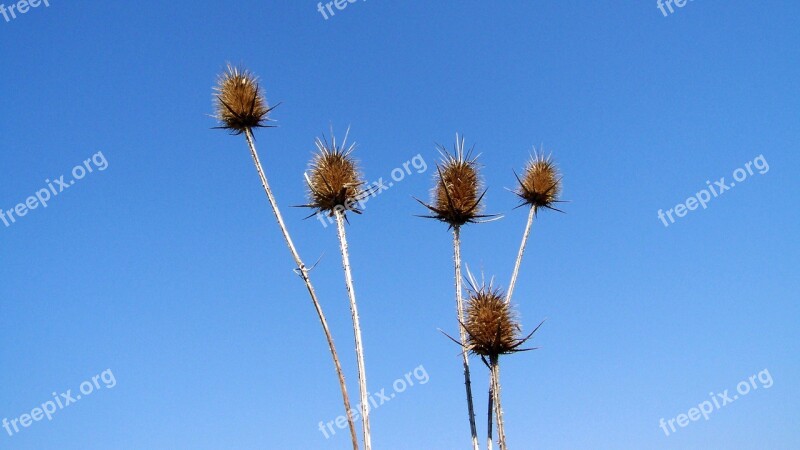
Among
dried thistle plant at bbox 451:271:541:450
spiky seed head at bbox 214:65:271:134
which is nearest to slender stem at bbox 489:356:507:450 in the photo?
dried thistle plant at bbox 451:271:541:450

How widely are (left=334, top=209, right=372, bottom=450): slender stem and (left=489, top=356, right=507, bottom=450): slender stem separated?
244 centimetres

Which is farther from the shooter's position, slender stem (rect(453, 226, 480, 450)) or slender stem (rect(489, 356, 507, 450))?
slender stem (rect(453, 226, 480, 450))

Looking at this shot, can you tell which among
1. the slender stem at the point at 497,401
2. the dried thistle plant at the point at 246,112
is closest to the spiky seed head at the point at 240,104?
the dried thistle plant at the point at 246,112

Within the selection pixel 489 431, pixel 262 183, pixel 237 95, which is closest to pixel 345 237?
pixel 262 183

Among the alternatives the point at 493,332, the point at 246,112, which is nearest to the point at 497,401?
the point at 493,332

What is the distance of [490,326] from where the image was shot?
1446cm

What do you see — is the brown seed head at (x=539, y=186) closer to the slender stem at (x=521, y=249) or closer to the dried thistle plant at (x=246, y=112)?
the slender stem at (x=521, y=249)

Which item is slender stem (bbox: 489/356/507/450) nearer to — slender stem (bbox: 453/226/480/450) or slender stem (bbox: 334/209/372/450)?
slender stem (bbox: 453/226/480/450)

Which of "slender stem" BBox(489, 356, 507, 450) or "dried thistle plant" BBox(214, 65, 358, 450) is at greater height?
"dried thistle plant" BBox(214, 65, 358, 450)

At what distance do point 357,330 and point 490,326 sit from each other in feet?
8.84

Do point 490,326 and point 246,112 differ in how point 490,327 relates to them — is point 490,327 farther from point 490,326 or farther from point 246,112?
point 246,112

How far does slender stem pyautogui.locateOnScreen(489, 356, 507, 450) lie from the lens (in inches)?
531

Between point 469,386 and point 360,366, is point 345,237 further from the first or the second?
point 469,386

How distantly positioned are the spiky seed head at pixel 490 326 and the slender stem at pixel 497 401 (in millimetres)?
199
